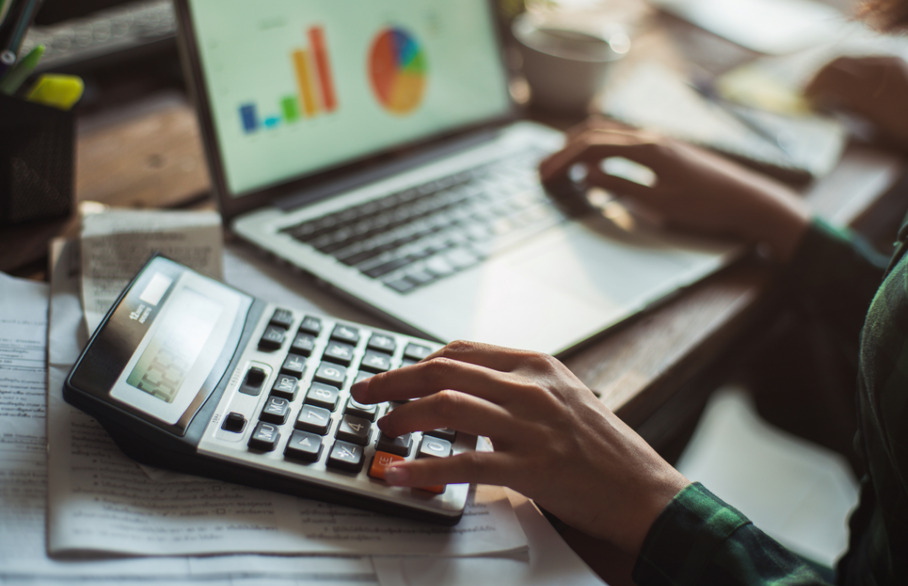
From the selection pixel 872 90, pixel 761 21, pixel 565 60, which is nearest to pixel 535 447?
pixel 565 60

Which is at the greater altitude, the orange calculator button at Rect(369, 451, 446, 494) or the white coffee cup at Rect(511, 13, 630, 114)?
the white coffee cup at Rect(511, 13, 630, 114)

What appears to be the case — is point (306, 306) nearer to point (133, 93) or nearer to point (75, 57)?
point (75, 57)

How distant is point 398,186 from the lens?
0.68 meters

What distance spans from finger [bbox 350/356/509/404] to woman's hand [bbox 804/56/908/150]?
84 centimetres

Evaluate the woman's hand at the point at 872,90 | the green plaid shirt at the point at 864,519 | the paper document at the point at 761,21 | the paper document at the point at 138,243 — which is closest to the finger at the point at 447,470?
the green plaid shirt at the point at 864,519

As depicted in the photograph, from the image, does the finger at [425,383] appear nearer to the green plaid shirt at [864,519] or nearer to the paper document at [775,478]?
Result: the green plaid shirt at [864,519]

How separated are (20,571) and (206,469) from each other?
95 millimetres

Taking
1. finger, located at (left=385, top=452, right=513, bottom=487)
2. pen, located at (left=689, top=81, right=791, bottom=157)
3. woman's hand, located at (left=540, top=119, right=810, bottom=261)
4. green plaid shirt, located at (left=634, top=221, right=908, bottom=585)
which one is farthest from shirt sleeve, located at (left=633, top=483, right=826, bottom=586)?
pen, located at (left=689, top=81, right=791, bottom=157)

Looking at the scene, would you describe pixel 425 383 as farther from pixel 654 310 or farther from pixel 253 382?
pixel 654 310

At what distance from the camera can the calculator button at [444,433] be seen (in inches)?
15.8

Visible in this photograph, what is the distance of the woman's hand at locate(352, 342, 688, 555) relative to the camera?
37 cm

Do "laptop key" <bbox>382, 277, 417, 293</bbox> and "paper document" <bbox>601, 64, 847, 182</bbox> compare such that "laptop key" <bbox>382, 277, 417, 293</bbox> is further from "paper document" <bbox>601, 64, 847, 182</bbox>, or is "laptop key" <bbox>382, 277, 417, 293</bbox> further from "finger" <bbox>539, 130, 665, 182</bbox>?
"paper document" <bbox>601, 64, 847, 182</bbox>

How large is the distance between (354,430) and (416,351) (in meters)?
0.09

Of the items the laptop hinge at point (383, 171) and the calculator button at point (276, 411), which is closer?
the calculator button at point (276, 411)
